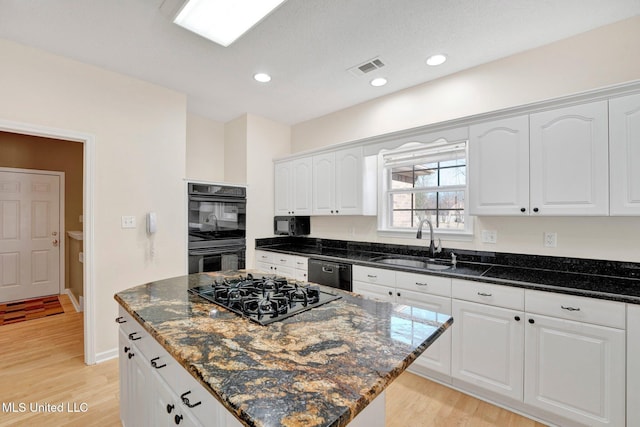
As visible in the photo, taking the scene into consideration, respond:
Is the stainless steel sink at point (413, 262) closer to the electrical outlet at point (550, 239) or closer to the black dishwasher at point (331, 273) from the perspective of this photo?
the black dishwasher at point (331, 273)

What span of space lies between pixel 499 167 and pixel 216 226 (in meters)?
2.98

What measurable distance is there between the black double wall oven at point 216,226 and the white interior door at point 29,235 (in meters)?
3.00

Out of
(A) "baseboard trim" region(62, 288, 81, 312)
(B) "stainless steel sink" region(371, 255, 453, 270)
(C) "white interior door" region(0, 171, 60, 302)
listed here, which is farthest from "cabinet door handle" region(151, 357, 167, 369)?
(C) "white interior door" region(0, 171, 60, 302)

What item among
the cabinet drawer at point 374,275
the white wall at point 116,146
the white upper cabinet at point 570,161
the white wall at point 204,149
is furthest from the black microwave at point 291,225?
the white upper cabinet at point 570,161

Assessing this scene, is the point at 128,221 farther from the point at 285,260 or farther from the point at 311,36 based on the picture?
the point at 311,36

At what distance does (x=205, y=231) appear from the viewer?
344 cm

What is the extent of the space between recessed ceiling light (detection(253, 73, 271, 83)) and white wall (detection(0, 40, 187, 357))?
0.97 metres

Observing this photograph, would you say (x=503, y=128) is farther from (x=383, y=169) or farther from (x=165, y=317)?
(x=165, y=317)

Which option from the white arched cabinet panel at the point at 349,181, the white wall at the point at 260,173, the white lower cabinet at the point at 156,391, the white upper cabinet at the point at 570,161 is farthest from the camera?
the white wall at the point at 260,173

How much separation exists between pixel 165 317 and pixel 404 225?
2.63 m

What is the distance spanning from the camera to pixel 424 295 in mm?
2354

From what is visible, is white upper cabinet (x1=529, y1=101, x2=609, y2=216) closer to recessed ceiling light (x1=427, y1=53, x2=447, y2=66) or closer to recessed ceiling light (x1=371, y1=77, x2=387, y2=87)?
recessed ceiling light (x1=427, y1=53, x2=447, y2=66)

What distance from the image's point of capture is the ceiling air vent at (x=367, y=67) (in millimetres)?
2570

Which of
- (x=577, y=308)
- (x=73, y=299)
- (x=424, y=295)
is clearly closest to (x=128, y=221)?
(x=73, y=299)
